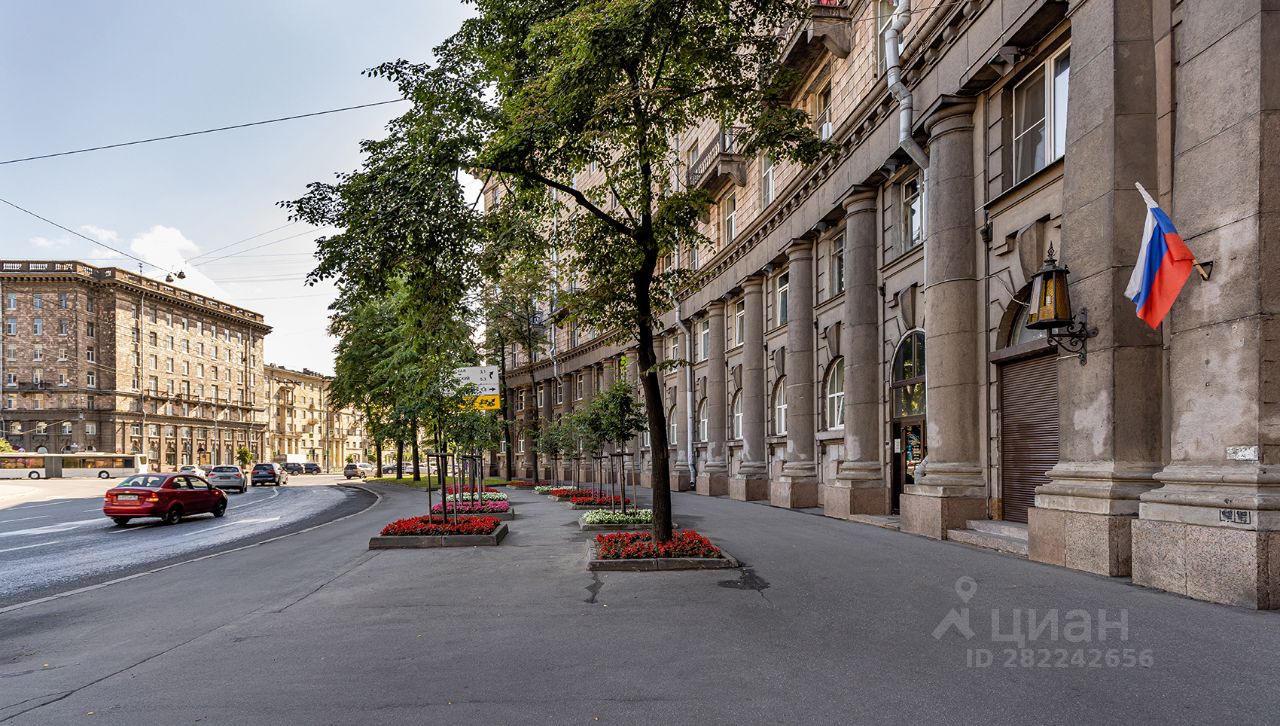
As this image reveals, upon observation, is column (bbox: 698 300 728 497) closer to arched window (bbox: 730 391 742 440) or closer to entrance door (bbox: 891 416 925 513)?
arched window (bbox: 730 391 742 440)

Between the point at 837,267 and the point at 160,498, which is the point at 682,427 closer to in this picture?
the point at 837,267

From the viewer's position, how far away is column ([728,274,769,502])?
27.0 meters

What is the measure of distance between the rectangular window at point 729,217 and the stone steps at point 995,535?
19.2m

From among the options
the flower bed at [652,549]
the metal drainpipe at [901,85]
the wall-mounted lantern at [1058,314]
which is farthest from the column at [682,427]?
the wall-mounted lantern at [1058,314]

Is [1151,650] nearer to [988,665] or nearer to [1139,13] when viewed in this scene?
[988,665]

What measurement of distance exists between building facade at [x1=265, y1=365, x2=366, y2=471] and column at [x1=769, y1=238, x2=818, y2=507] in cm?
11721

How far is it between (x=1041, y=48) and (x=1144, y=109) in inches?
135

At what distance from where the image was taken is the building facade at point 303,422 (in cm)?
13500

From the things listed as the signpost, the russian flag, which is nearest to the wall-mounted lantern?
the russian flag

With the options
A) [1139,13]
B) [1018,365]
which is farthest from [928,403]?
[1139,13]

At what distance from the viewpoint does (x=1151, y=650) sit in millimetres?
6062

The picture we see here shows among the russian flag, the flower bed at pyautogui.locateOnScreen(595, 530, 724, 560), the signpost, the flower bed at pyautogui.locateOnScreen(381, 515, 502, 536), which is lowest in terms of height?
the flower bed at pyautogui.locateOnScreen(381, 515, 502, 536)

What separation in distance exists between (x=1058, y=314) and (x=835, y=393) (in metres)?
11.9

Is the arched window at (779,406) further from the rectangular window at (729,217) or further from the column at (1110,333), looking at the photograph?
the column at (1110,333)
